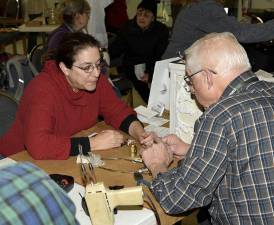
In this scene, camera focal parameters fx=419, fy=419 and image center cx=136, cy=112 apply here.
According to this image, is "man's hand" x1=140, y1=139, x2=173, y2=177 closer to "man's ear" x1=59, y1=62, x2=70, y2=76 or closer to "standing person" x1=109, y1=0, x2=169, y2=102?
"man's ear" x1=59, y1=62, x2=70, y2=76

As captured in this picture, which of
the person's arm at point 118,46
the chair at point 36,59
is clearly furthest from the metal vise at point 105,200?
the person's arm at point 118,46

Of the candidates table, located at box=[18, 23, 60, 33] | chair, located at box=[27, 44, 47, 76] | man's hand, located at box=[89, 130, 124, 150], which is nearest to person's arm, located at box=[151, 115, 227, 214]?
man's hand, located at box=[89, 130, 124, 150]

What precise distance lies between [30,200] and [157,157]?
1.05m

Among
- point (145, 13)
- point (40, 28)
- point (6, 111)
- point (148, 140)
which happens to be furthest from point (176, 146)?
point (40, 28)

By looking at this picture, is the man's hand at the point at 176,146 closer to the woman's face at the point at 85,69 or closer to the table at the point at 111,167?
the table at the point at 111,167

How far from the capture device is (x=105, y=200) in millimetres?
1357

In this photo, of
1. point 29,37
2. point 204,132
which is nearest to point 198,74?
point 204,132

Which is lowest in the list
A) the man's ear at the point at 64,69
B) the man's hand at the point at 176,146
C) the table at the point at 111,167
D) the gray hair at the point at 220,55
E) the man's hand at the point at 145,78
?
the man's hand at the point at 145,78

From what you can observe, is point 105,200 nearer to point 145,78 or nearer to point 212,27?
point 212,27

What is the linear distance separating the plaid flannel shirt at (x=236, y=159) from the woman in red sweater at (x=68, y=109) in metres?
0.70

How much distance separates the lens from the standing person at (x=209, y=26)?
263cm

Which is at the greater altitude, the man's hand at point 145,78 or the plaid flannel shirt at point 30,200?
the plaid flannel shirt at point 30,200

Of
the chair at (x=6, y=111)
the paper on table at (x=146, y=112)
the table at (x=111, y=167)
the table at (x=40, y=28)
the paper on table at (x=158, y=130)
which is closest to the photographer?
the table at (x=111, y=167)

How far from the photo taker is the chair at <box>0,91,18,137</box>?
2347 mm
